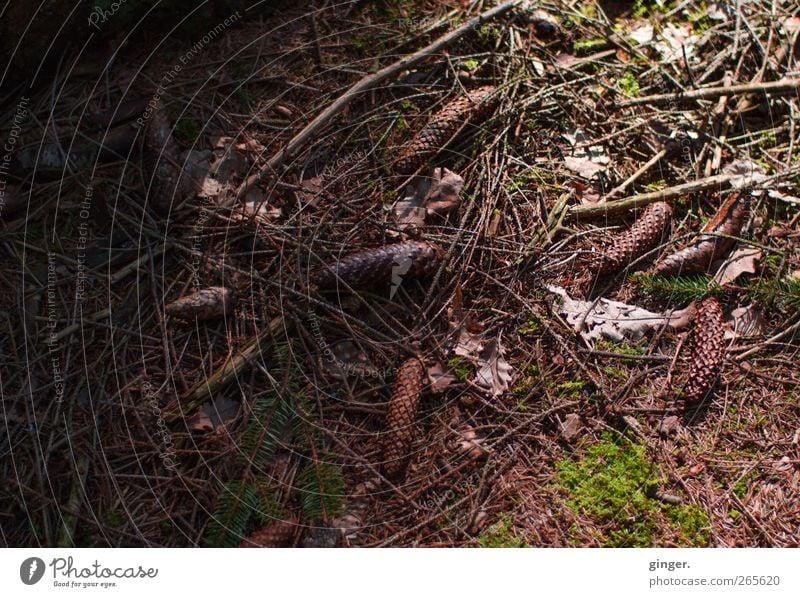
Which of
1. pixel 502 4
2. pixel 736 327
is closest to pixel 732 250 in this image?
pixel 736 327

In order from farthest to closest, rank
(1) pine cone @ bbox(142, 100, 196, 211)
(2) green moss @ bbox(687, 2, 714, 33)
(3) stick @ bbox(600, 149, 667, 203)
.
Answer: (2) green moss @ bbox(687, 2, 714, 33) → (3) stick @ bbox(600, 149, 667, 203) → (1) pine cone @ bbox(142, 100, 196, 211)

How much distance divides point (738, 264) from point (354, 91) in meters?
1.77

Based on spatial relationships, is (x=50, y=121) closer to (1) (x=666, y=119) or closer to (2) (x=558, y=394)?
(2) (x=558, y=394)

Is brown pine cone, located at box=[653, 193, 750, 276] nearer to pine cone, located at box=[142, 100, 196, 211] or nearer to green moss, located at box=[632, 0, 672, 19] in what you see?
green moss, located at box=[632, 0, 672, 19]

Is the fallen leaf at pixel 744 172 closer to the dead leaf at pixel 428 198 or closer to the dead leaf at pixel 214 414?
the dead leaf at pixel 428 198

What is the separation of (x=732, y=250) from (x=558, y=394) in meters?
0.98

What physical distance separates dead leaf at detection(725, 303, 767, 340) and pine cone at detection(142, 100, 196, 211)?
87.3 inches

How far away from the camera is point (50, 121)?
2.51 metres

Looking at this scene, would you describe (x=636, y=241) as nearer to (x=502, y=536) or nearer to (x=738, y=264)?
(x=738, y=264)

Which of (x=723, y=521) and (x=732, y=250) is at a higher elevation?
(x=732, y=250)

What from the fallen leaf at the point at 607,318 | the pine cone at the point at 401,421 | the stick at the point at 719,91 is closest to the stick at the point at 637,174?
the stick at the point at 719,91

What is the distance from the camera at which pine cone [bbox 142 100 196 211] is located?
2.43 m

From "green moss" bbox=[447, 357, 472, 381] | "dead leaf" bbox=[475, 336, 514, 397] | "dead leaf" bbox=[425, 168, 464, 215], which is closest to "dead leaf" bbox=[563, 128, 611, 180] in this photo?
"dead leaf" bbox=[425, 168, 464, 215]

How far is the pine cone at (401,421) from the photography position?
2256 mm
